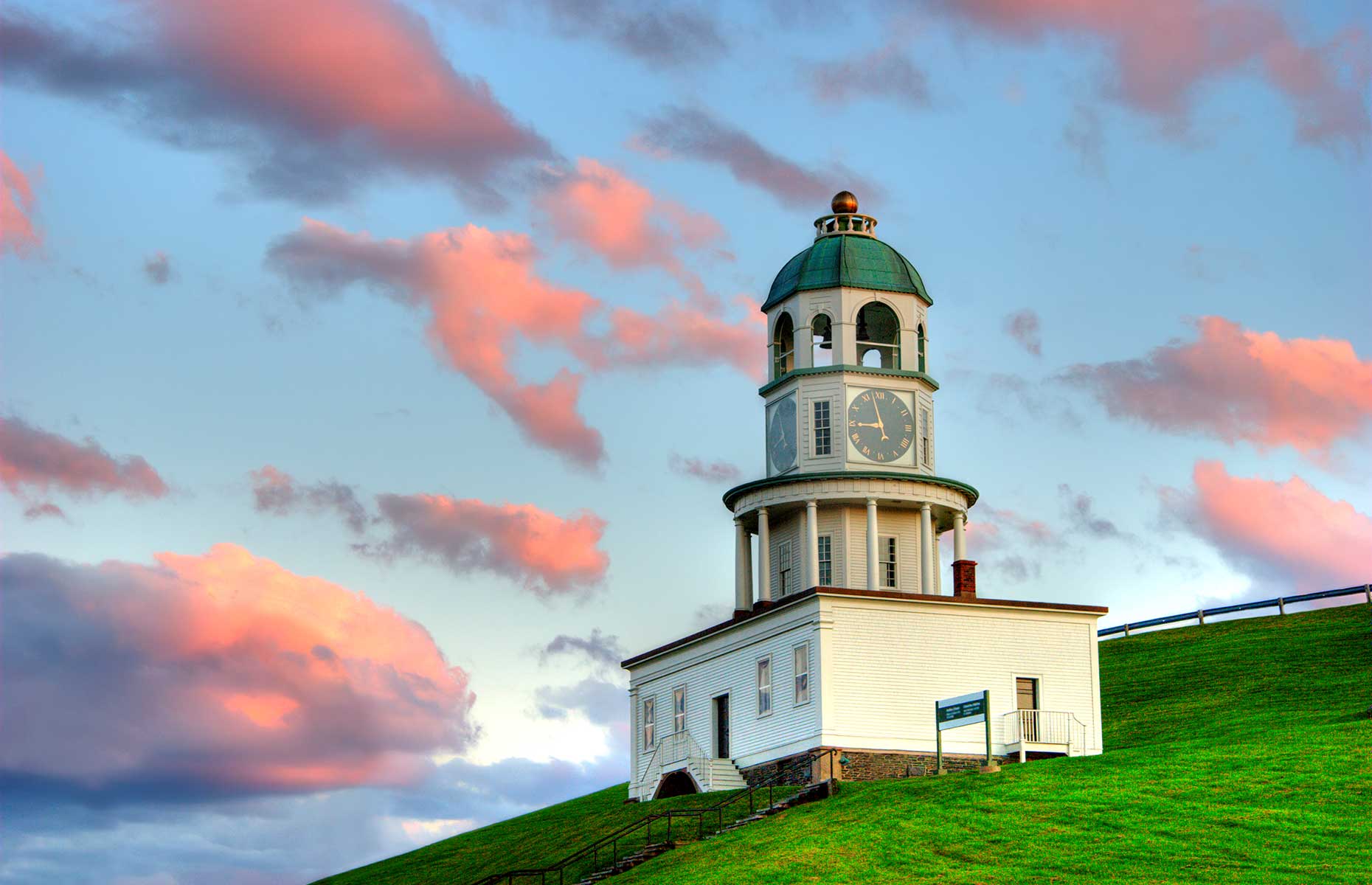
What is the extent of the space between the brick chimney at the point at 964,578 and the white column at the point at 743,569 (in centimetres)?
687

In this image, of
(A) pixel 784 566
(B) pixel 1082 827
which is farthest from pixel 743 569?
(B) pixel 1082 827

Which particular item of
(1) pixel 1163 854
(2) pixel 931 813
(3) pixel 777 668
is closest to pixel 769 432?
(3) pixel 777 668

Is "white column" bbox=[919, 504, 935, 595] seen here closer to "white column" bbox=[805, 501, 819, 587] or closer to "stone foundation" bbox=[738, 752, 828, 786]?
"white column" bbox=[805, 501, 819, 587]

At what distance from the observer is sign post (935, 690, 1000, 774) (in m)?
43.0

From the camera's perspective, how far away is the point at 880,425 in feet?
177

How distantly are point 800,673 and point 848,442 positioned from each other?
8.10 m

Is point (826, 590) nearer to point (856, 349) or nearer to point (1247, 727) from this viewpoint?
point (856, 349)

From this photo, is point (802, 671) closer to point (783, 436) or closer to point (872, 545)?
point (872, 545)

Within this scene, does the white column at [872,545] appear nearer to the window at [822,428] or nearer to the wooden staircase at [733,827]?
the window at [822,428]

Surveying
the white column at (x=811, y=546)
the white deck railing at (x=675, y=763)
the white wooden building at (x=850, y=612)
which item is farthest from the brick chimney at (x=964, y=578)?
the white deck railing at (x=675, y=763)

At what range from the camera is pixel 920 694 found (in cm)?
4816

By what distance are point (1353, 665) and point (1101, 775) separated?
90.7 ft

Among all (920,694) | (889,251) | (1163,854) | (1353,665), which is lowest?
(1163,854)

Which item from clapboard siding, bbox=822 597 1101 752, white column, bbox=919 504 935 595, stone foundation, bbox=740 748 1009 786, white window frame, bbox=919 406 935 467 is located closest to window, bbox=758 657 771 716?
stone foundation, bbox=740 748 1009 786
